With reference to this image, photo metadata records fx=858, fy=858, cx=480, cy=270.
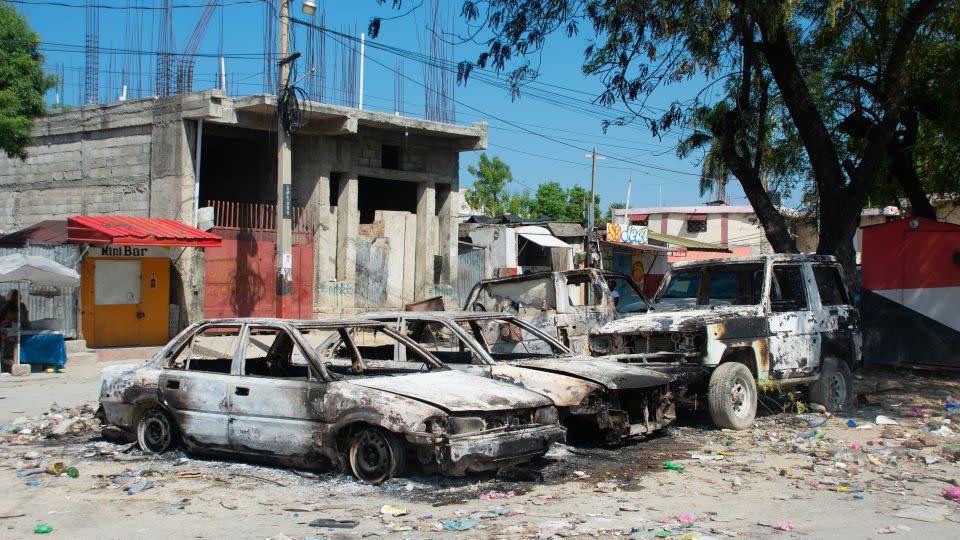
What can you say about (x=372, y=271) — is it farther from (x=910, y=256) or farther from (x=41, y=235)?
(x=910, y=256)

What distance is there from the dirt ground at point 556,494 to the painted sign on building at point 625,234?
22.8 metres

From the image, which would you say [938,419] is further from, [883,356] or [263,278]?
[263,278]

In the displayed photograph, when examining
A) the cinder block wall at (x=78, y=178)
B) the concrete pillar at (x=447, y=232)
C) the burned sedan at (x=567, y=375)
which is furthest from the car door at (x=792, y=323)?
the cinder block wall at (x=78, y=178)

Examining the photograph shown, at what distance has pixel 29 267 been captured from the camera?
14312 mm

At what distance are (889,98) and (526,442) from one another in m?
9.19

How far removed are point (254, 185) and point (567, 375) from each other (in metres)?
17.4

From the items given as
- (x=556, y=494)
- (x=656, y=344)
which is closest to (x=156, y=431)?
(x=556, y=494)

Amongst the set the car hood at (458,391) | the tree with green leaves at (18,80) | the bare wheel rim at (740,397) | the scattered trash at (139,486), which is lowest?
the scattered trash at (139,486)

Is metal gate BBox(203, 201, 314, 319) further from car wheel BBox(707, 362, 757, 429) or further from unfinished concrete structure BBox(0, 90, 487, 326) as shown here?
car wheel BBox(707, 362, 757, 429)

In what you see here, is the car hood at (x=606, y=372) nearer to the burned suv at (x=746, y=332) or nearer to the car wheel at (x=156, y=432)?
the burned suv at (x=746, y=332)

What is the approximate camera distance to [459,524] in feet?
18.4

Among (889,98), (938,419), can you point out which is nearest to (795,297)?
(938,419)

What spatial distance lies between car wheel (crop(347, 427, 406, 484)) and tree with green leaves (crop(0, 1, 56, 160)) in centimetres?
1159

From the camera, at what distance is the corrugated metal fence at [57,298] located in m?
16.8
